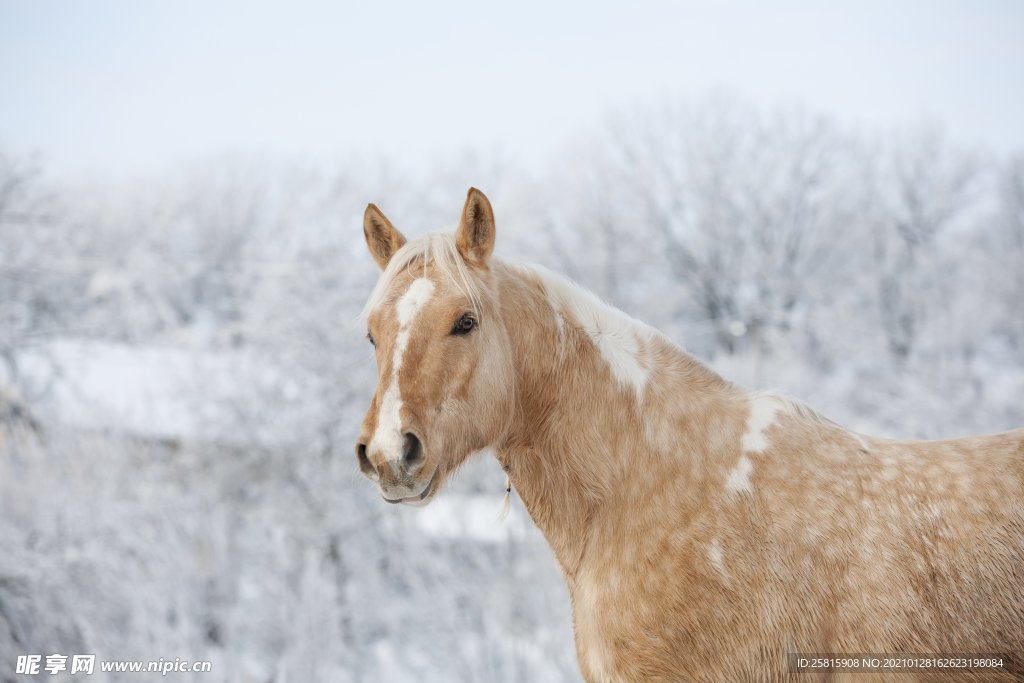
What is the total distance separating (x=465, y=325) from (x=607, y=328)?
620 mm

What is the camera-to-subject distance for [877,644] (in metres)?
2.55

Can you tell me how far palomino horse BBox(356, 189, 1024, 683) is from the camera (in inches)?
101

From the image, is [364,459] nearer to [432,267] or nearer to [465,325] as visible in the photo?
[465,325]

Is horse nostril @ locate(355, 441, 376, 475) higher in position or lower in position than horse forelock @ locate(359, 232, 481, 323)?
lower

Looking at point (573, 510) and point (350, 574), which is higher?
point (573, 510)

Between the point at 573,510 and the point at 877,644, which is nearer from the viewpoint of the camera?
the point at 877,644

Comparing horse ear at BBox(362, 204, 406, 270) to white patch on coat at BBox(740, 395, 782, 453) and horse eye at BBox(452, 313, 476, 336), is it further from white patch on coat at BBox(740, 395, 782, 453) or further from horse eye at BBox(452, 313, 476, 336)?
white patch on coat at BBox(740, 395, 782, 453)

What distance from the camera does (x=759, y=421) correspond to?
115 inches

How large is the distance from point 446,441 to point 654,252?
2742cm

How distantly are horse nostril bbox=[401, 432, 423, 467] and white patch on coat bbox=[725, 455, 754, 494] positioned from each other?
3.67 feet

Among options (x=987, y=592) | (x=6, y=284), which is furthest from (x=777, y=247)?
(x=987, y=592)

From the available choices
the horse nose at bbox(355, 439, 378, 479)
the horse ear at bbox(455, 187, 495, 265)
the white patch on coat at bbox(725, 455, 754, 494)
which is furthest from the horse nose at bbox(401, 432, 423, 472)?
the white patch on coat at bbox(725, 455, 754, 494)

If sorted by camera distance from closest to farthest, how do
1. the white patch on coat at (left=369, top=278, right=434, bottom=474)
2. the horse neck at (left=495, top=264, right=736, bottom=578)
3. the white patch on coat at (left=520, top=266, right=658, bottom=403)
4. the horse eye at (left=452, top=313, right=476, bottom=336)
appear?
the white patch on coat at (left=369, top=278, right=434, bottom=474) < the horse eye at (left=452, top=313, right=476, bottom=336) < the horse neck at (left=495, top=264, right=736, bottom=578) < the white patch on coat at (left=520, top=266, right=658, bottom=403)

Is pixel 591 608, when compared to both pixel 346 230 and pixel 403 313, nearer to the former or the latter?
pixel 403 313
